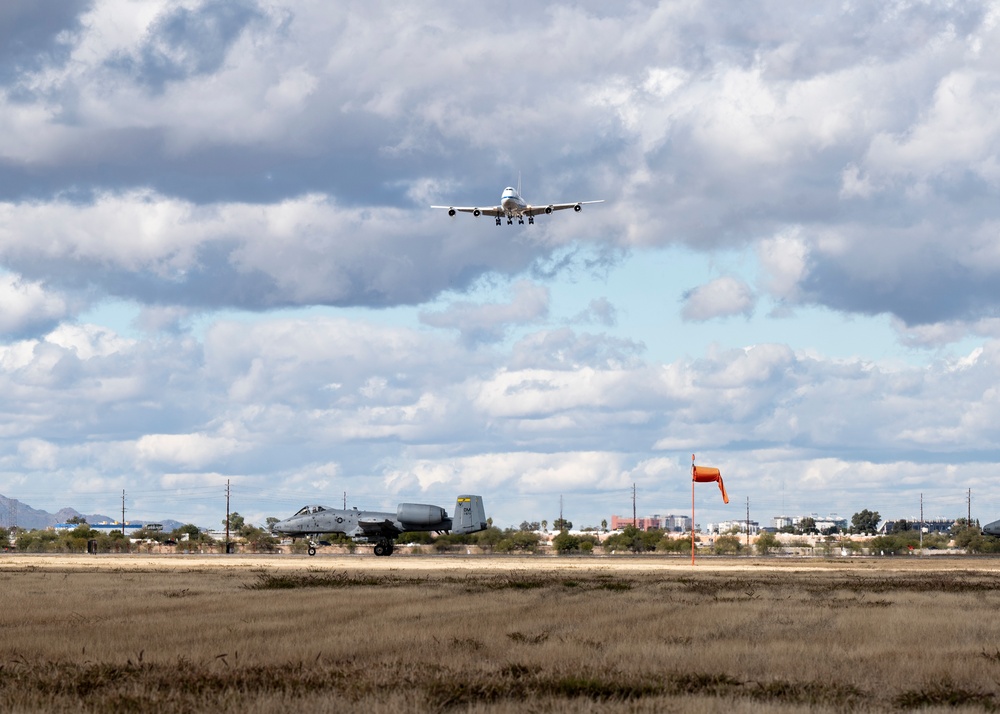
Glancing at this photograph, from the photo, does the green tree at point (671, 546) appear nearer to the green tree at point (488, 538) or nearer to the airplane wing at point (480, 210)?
the green tree at point (488, 538)

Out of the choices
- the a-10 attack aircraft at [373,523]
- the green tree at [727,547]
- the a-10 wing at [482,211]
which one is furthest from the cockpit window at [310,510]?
the green tree at [727,547]

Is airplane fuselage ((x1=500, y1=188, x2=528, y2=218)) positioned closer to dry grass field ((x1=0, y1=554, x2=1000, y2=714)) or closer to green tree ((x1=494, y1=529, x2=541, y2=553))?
dry grass field ((x1=0, y1=554, x2=1000, y2=714))

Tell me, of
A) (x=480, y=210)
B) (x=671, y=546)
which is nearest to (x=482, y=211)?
(x=480, y=210)

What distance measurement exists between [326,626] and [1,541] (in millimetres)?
137994

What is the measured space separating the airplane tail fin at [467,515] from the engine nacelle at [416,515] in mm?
2660

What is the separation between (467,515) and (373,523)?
848 cm

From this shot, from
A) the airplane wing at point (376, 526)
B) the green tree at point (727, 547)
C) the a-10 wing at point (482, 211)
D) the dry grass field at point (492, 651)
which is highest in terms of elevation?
the a-10 wing at point (482, 211)

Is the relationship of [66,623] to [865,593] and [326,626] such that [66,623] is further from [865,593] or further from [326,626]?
[865,593]

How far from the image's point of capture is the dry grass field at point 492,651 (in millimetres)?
15789

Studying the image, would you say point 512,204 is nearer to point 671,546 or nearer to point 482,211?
point 482,211

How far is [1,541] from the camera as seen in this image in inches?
5817

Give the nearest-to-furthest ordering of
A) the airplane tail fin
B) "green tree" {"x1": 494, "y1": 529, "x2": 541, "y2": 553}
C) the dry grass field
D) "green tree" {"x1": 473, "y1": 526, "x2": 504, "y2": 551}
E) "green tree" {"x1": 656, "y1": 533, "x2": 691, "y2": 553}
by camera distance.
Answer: the dry grass field → the airplane tail fin → "green tree" {"x1": 656, "y1": 533, "x2": 691, "y2": 553} → "green tree" {"x1": 494, "y1": 529, "x2": 541, "y2": 553} → "green tree" {"x1": 473, "y1": 526, "x2": 504, "y2": 551}

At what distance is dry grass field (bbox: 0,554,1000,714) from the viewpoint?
15.8 meters

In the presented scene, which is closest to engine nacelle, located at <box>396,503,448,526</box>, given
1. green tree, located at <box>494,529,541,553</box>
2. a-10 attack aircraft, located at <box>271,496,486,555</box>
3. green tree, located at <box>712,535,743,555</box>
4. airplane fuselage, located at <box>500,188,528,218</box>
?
a-10 attack aircraft, located at <box>271,496,486,555</box>
